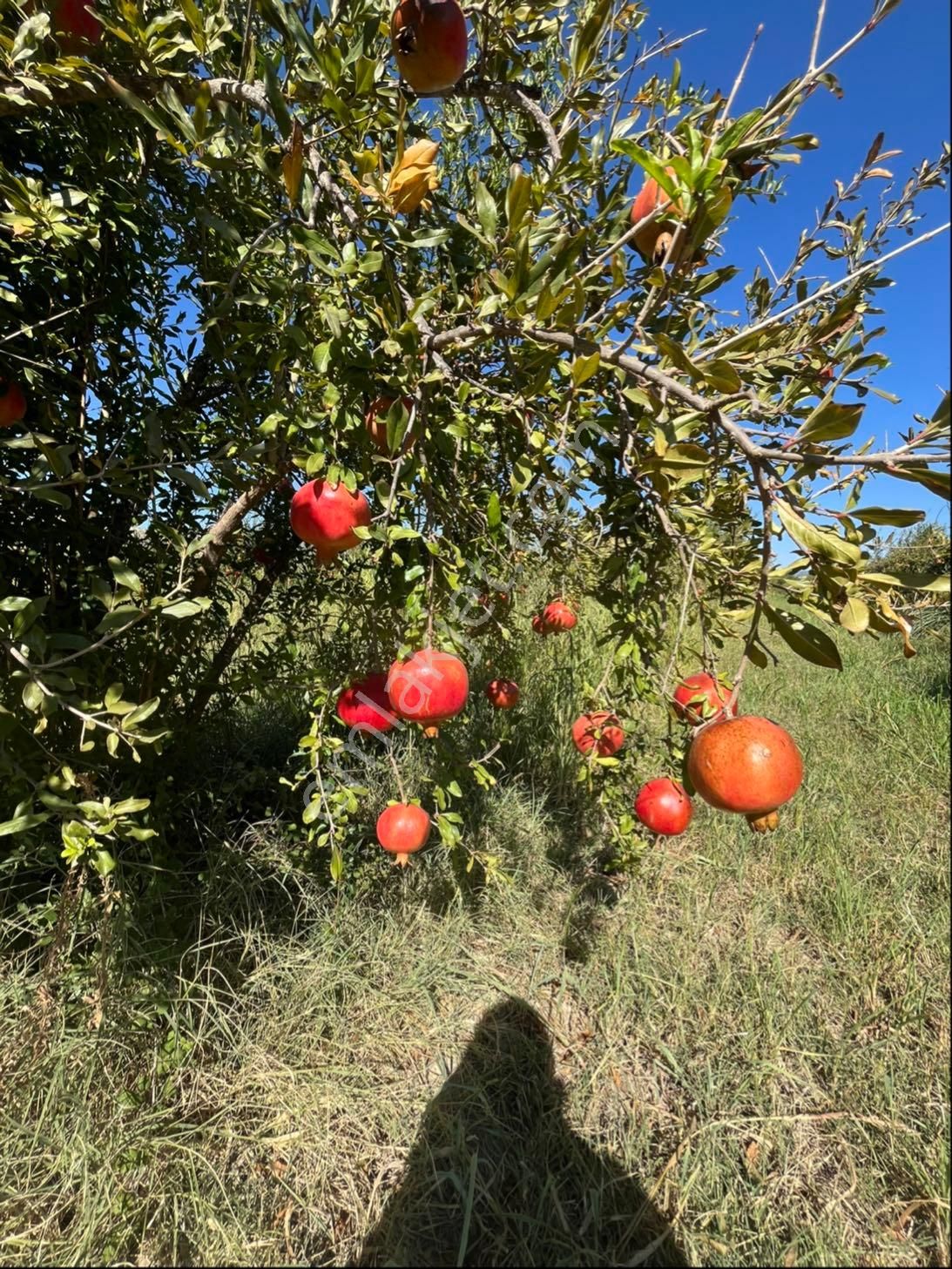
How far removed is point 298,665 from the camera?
2062 mm

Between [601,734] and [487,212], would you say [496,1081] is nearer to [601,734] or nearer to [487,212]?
[601,734]

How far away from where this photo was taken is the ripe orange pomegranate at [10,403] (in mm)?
1286

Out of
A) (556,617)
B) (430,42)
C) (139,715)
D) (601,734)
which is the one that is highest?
(430,42)

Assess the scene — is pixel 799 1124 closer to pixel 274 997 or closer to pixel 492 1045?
pixel 492 1045

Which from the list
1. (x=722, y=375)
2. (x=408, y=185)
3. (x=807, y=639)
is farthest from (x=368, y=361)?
(x=807, y=639)

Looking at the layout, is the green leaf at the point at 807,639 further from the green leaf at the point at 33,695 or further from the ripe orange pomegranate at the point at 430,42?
the green leaf at the point at 33,695

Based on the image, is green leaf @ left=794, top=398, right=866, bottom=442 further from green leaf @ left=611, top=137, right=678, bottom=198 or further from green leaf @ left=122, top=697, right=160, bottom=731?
green leaf @ left=122, top=697, right=160, bottom=731

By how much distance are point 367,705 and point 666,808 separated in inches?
34.0

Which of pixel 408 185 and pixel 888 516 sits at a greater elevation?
pixel 408 185

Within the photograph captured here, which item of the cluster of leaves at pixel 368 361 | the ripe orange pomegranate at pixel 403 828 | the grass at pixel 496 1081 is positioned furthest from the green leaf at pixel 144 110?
the grass at pixel 496 1081

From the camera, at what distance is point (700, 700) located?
4.54 ft

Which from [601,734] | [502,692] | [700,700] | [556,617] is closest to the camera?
[700,700]

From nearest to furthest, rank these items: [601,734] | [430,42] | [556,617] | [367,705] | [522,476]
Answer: [430,42] → [522,476] → [367,705] → [601,734] → [556,617]

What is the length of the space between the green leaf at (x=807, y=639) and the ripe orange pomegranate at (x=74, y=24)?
4.48 feet
